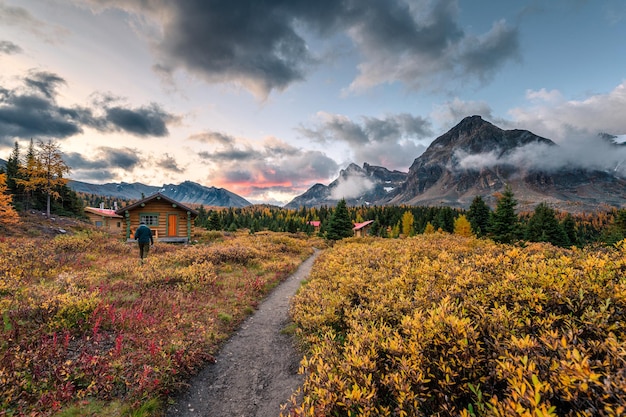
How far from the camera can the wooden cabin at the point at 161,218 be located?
29100 mm

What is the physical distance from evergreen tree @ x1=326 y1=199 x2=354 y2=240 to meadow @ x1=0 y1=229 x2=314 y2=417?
27.8 meters

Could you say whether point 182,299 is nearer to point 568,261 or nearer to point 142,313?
point 142,313

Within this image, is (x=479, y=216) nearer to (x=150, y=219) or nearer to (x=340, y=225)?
(x=340, y=225)

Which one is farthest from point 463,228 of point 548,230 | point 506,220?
point 548,230

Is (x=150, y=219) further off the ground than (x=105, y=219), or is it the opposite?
(x=150, y=219)

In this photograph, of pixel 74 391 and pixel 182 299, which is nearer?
pixel 74 391

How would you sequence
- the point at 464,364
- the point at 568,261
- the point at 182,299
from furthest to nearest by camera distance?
the point at 182,299, the point at 568,261, the point at 464,364

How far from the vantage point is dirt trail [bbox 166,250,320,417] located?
5.50 meters

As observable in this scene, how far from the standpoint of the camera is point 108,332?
24.8 ft

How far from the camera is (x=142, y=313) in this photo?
341 inches

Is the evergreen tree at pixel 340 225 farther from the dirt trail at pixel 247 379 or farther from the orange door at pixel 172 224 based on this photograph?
the dirt trail at pixel 247 379

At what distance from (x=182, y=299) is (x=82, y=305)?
10.1ft

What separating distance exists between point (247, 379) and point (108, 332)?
450cm

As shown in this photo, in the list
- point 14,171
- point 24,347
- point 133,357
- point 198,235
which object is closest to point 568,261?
point 133,357
